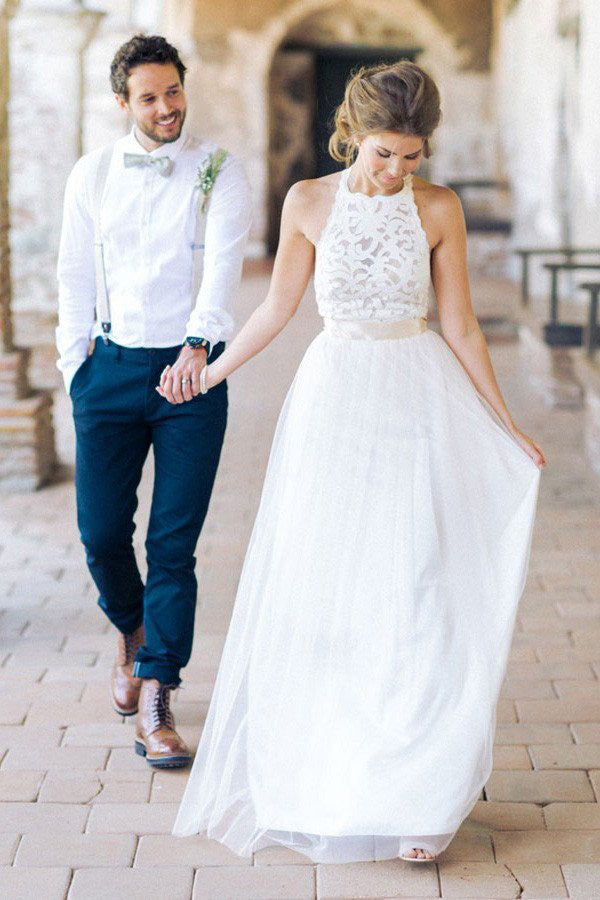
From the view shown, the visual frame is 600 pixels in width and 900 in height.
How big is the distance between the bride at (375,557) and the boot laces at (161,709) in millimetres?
363

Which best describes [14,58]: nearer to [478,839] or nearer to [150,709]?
[150,709]

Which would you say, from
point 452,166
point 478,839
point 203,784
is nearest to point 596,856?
point 478,839

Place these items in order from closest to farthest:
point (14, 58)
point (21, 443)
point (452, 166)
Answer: point (21, 443), point (14, 58), point (452, 166)

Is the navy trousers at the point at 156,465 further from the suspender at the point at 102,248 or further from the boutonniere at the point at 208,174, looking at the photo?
the boutonniere at the point at 208,174

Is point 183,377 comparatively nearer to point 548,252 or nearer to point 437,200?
point 437,200

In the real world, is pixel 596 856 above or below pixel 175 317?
below

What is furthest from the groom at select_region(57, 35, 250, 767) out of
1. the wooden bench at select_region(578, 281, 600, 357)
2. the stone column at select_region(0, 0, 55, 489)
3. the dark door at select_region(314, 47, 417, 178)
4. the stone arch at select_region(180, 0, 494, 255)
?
the dark door at select_region(314, 47, 417, 178)

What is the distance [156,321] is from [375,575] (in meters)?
0.82

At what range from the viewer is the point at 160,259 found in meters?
2.99

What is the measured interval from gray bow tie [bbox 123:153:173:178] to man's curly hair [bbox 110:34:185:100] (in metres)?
0.13

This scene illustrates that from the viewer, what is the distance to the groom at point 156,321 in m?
2.94

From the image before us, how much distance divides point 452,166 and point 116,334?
14735 millimetres

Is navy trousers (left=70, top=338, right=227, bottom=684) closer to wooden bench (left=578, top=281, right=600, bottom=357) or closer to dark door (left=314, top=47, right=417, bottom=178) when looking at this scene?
wooden bench (left=578, top=281, right=600, bottom=357)

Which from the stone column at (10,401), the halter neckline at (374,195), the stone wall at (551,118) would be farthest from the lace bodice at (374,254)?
the stone wall at (551,118)
